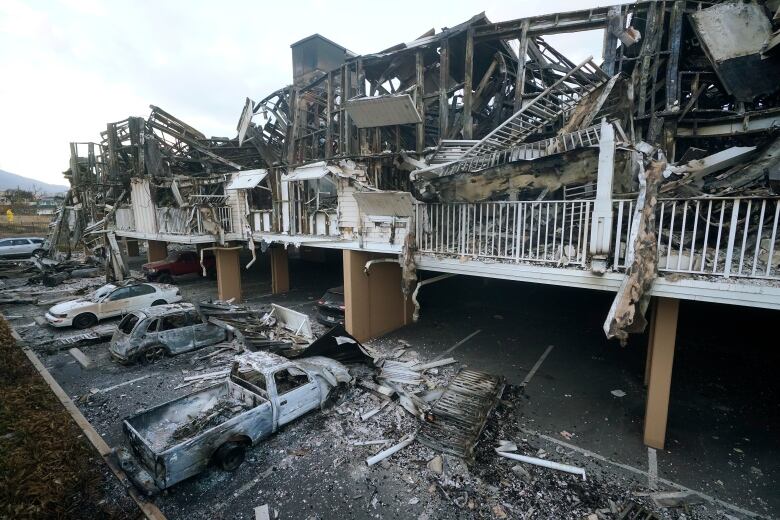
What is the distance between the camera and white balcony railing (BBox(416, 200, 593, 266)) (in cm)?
689

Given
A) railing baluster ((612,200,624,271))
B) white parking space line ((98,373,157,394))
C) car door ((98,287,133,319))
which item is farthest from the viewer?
car door ((98,287,133,319))

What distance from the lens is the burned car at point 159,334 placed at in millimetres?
9609

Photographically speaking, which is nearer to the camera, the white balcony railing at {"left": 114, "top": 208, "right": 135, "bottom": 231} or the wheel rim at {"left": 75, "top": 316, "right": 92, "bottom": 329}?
the wheel rim at {"left": 75, "top": 316, "right": 92, "bottom": 329}

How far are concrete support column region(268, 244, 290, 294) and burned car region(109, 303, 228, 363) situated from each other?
22.9 feet

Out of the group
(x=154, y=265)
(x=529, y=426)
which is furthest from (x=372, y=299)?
(x=154, y=265)

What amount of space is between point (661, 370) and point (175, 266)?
866 inches

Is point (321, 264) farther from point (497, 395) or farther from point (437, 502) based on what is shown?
point (437, 502)

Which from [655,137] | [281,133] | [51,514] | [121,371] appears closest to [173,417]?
[51,514]

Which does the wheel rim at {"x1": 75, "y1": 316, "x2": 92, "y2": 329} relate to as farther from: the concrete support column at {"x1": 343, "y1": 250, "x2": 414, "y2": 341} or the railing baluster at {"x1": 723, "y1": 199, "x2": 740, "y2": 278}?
the railing baluster at {"x1": 723, "y1": 199, "x2": 740, "y2": 278}

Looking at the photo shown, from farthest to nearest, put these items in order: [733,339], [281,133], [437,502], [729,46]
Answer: [281,133]
[733,339]
[729,46]
[437,502]

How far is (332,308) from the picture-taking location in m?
12.6

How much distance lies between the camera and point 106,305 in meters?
13.0

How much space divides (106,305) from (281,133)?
10998mm

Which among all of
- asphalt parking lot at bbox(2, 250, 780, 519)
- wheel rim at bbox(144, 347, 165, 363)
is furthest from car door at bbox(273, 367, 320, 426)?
wheel rim at bbox(144, 347, 165, 363)
